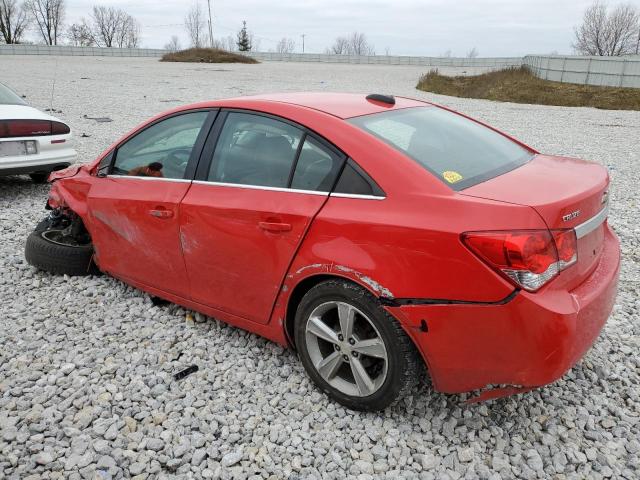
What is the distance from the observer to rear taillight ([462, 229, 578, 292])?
7.00 ft

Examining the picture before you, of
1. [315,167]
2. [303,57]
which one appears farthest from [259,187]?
[303,57]

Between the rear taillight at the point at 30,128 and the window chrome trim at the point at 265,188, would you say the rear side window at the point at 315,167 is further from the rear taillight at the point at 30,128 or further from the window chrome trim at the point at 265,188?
the rear taillight at the point at 30,128

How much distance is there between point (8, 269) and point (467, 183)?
3.99 meters

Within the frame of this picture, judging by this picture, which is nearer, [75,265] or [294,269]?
[294,269]

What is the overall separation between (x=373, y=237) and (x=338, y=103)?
1.05 metres

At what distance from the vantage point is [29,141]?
6270mm

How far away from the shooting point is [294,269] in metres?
2.72

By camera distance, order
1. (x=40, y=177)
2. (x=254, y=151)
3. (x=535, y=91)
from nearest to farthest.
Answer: (x=254, y=151) < (x=40, y=177) < (x=535, y=91)

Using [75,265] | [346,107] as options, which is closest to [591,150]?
[346,107]

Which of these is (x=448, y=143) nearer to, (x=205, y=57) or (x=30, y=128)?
(x=30, y=128)

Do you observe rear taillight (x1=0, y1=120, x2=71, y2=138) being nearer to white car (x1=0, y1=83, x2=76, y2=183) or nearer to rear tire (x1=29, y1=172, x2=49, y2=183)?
white car (x1=0, y1=83, x2=76, y2=183)

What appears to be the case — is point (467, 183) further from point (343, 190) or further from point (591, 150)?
point (591, 150)

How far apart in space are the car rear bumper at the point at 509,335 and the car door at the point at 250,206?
72 centimetres

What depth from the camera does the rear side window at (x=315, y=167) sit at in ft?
8.75
